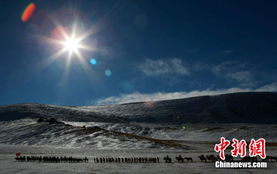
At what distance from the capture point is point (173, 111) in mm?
180125

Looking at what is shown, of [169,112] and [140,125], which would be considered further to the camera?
[169,112]

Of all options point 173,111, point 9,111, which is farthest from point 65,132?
point 173,111

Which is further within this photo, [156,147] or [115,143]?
[115,143]

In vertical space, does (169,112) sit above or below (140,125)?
above

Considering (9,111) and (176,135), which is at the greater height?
(9,111)

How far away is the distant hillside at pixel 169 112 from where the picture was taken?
460ft

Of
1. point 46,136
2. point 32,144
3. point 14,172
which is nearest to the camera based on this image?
point 14,172

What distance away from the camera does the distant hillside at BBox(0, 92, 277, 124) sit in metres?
140

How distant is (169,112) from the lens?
17700cm

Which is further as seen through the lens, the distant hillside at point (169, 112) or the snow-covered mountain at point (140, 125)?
the distant hillside at point (169, 112)

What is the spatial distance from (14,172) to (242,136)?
64.3 m

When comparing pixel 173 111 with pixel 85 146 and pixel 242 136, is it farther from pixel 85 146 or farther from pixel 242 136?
pixel 85 146

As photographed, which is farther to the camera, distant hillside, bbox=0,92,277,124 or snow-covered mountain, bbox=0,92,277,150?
distant hillside, bbox=0,92,277,124

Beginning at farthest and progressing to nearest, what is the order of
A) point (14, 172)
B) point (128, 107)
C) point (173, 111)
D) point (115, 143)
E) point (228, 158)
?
point (128, 107), point (173, 111), point (115, 143), point (228, 158), point (14, 172)
